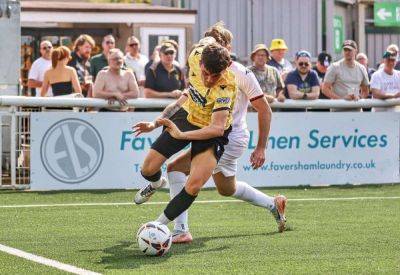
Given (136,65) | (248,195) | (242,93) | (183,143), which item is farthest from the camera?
(136,65)

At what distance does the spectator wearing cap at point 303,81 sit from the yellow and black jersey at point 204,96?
6310 millimetres

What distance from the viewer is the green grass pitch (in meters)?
8.52

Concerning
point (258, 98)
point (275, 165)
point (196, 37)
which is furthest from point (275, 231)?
point (196, 37)

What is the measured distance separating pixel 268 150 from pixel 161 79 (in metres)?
1.67

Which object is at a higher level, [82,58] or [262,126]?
[82,58]

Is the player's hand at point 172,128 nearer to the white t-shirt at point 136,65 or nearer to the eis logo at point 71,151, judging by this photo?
the eis logo at point 71,151

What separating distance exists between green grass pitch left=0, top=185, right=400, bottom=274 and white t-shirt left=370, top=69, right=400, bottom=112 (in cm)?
271

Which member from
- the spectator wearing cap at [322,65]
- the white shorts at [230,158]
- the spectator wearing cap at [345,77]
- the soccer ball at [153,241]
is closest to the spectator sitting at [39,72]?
the spectator wearing cap at [345,77]

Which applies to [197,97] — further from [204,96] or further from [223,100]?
[223,100]

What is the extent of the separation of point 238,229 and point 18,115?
16.0 feet

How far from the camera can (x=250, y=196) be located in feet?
35.6

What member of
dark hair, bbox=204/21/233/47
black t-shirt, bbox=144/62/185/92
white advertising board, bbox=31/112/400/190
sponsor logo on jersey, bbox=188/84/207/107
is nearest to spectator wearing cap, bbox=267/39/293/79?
white advertising board, bbox=31/112/400/190

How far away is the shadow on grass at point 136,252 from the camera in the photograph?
28.4ft

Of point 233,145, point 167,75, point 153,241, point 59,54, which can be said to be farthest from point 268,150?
point 153,241
